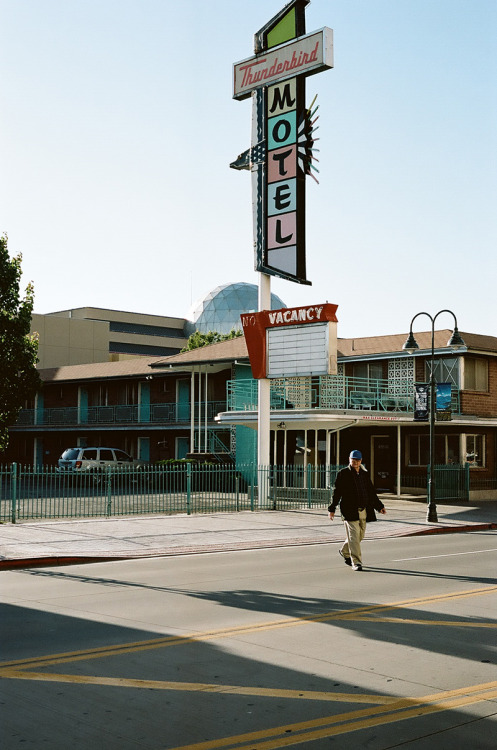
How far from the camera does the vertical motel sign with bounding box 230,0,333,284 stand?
29078 mm

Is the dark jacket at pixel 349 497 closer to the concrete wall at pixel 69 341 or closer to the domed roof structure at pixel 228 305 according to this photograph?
the concrete wall at pixel 69 341

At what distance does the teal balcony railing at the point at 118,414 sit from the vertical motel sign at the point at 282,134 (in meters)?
16.2

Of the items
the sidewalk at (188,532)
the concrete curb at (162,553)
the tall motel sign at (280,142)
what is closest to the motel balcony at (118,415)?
the tall motel sign at (280,142)

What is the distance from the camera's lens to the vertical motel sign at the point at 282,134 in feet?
95.4

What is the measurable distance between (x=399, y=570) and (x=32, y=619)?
677 centimetres

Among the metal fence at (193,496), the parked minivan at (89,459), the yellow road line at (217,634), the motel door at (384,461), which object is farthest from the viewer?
the parked minivan at (89,459)

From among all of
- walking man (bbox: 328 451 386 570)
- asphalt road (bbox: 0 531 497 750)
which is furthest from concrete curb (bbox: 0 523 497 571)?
walking man (bbox: 328 451 386 570)

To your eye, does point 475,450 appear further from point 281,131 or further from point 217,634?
point 217,634

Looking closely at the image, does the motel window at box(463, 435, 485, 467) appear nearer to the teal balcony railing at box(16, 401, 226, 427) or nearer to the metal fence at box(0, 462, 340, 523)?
the metal fence at box(0, 462, 340, 523)

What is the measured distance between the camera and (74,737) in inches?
229

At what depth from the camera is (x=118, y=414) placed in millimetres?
50531

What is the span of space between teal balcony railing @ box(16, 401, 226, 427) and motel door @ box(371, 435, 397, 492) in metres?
9.58

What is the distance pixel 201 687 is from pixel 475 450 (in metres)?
31.8

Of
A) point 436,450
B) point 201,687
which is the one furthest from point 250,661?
point 436,450
